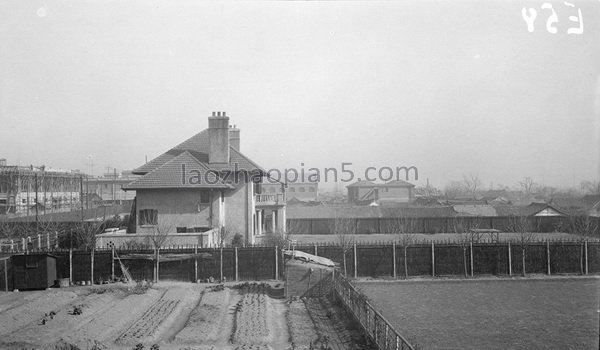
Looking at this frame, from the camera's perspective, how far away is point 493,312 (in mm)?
18203

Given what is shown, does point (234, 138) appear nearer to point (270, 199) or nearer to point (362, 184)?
point (270, 199)

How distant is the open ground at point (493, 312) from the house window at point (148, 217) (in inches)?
550

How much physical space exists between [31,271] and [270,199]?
62.7 feet

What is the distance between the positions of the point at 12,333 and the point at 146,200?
54.5ft

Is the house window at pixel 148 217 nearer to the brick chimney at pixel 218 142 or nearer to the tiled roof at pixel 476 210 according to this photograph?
the brick chimney at pixel 218 142

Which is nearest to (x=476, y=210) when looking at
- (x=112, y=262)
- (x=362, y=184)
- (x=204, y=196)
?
(x=204, y=196)

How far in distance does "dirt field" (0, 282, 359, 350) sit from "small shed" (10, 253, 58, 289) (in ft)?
2.01

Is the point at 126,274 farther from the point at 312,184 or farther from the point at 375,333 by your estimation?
the point at 312,184

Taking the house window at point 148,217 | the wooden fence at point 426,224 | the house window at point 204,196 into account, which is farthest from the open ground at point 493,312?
the wooden fence at point 426,224

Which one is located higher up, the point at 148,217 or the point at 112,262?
the point at 148,217

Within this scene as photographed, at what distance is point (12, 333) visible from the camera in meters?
15.1

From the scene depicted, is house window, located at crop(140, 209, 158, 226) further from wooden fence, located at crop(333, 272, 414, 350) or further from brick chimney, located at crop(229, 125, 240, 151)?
wooden fence, located at crop(333, 272, 414, 350)

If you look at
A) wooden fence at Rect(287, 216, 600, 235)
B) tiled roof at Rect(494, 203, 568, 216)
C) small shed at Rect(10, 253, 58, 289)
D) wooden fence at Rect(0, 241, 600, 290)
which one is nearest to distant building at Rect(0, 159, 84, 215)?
wooden fence at Rect(287, 216, 600, 235)

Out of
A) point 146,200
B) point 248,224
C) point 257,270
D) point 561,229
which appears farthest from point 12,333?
point 561,229
